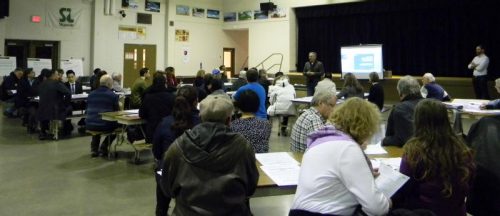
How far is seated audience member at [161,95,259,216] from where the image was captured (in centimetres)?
211

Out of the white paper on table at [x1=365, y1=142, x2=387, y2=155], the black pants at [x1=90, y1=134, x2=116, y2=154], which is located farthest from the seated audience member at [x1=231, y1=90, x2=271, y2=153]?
the black pants at [x1=90, y1=134, x2=116, y2=154]

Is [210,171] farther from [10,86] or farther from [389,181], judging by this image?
[10,86]

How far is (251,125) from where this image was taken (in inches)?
134

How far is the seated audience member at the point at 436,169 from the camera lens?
2.20 metres

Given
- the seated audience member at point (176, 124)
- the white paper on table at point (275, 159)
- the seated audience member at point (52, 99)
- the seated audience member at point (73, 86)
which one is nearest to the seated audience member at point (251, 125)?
the white paper on table at point (275, 159)

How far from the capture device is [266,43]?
599 inches

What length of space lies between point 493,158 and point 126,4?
43.7 ft

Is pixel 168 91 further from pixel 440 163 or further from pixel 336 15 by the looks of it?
pixel 336 15

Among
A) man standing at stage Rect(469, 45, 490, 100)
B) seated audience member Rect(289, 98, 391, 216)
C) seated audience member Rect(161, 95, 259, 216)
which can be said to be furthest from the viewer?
man standing at stage Rect(469, 45, 490, 100)

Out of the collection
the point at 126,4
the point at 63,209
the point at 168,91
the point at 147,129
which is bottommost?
the point at 63,209

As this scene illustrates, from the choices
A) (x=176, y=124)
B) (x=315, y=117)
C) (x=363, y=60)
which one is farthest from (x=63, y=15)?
(x=315, y=117)

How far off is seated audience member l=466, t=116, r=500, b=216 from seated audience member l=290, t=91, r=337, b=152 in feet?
3.79

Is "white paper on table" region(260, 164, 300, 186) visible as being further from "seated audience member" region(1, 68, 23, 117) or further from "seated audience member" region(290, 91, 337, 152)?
"seated audience member" region(1, 68, 23, 117)

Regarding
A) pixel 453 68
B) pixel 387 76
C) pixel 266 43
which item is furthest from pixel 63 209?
pixel 266 43
